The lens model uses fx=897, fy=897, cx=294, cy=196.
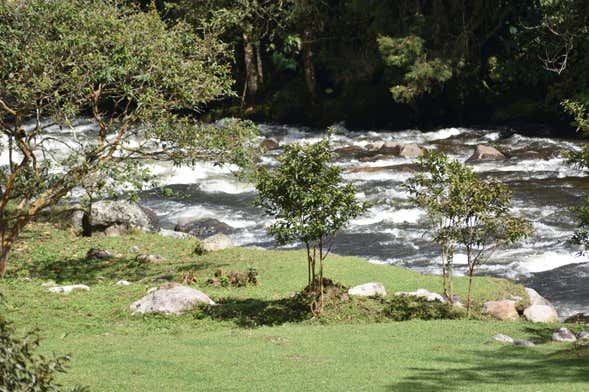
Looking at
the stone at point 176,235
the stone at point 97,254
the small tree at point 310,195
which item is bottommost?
the stone at point 176,235

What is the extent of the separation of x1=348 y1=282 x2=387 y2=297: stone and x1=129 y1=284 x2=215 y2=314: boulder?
9.90ft

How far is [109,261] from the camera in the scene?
22109 millimetres

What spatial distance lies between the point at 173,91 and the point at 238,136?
1.83 metres

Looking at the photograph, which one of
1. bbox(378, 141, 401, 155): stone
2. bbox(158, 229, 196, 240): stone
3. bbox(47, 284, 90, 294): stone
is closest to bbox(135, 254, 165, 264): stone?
bbox(158, 229, 196, 240): stone

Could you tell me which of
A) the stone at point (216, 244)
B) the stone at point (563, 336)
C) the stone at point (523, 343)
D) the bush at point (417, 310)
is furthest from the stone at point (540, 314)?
the stone at point (216, 244)

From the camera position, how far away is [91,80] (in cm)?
1859

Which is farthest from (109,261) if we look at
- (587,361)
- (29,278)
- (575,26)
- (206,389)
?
(575,26)

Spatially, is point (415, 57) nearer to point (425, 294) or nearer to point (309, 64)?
point (309, 64)

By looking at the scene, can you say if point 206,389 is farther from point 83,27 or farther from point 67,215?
point 67,215

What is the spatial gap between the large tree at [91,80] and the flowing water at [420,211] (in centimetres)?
195

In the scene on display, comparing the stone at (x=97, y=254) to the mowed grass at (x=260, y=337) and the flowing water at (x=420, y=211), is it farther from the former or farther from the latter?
the flowing water at (x=420, y=211)

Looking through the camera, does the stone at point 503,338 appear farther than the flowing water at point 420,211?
No

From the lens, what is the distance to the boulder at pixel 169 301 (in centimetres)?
1744

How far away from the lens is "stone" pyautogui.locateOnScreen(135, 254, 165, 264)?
72.1 feet
